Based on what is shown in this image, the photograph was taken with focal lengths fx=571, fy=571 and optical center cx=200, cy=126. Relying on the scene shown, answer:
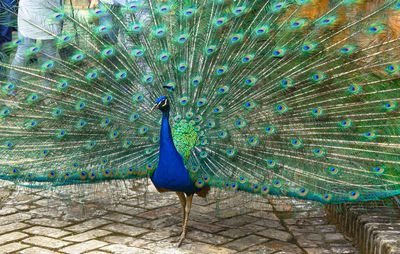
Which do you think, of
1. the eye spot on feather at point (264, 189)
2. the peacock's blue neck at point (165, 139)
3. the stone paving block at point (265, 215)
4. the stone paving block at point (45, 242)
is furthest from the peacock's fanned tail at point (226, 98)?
the stone paving block at point (265, 215)

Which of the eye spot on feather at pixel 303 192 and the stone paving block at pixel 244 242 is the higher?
the eye spot on feather at pixel 303 192

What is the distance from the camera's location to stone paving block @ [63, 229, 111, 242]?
12.5ft

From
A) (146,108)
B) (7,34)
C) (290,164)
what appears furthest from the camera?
(7,34)

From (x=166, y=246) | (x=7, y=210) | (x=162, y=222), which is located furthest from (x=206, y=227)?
(x=7, y=210)

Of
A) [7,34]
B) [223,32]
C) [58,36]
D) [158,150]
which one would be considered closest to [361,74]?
[223,32]

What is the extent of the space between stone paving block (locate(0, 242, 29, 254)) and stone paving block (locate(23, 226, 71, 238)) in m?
0.21

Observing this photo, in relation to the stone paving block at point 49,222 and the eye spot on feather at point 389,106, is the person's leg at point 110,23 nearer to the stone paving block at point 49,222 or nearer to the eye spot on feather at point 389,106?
the stone paving block at point 49,222

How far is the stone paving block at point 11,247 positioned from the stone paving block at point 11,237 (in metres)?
0.07

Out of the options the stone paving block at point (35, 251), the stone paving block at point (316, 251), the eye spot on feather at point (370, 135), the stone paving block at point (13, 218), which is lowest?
the stone paving block at point (316, 251)

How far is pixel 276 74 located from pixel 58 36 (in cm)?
146

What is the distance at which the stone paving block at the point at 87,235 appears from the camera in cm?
380

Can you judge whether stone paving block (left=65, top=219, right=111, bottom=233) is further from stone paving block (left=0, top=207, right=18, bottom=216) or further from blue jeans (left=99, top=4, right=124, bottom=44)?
blue jeans (left=99, top=4, right=124, bottom=44)

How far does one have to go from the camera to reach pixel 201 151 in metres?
3.66

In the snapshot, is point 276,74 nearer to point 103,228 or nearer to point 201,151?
point 201,151
